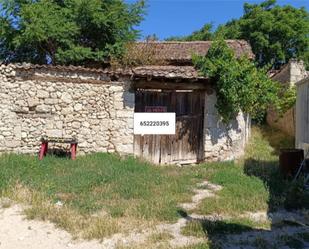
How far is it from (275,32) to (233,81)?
19506 mm

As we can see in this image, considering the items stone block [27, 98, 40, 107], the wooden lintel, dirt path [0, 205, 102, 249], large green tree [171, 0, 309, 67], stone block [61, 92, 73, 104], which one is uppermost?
large green tree [171, 0, 309, 67]

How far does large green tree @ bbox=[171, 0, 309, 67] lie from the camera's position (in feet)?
96.3

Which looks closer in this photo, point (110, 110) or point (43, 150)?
point (43, 150)

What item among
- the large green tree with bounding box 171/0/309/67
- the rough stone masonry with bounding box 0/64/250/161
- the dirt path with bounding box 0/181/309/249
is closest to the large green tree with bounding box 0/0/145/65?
the rough stone masonry with bounding box 0/64/250/161

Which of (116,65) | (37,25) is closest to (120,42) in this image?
(116,65)

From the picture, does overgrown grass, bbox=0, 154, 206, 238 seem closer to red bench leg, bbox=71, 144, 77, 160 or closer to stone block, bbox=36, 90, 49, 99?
red bench leg, bbox=71, 144, 77, 160

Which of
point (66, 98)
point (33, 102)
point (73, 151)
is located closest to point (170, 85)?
point (66, 98)

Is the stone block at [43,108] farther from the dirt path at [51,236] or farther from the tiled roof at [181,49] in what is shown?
the tiled roof at [181,49]

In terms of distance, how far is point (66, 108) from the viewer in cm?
1150

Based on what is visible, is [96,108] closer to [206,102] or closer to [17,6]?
[206,102]

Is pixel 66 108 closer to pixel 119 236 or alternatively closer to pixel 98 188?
pixel 98 188

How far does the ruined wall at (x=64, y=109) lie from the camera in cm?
1120

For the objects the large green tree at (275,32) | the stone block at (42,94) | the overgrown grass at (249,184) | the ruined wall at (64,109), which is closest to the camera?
the overgrown grass at (249,184)

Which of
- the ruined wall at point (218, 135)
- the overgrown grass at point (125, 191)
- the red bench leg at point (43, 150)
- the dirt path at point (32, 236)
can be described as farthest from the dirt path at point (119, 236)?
the ruined wall at point (218, 135)
